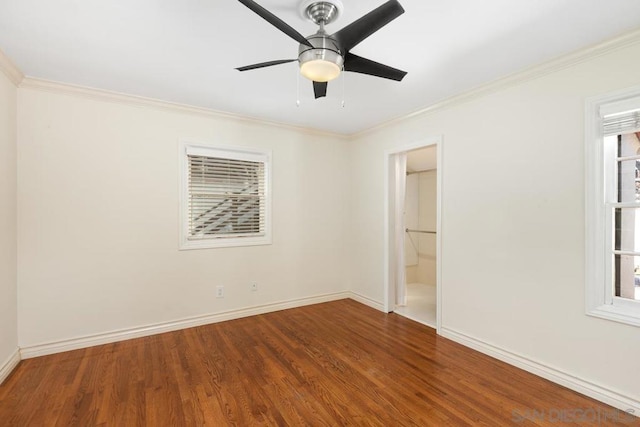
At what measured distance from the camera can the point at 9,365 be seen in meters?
2.43

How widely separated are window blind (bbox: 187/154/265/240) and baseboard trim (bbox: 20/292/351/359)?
963mm

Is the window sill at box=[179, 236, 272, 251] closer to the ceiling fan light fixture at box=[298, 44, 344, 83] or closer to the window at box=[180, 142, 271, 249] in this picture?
the window at box=[180, 142, 271, 249]

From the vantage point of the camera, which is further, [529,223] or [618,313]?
[529,223]

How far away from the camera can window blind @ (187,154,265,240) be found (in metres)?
3.48

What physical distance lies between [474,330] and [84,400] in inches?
130

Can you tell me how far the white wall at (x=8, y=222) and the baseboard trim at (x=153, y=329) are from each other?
205 mm

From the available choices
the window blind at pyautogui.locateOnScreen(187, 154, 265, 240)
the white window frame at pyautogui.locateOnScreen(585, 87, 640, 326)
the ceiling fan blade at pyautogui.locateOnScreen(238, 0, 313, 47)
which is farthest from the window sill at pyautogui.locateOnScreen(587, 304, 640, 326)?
the window blind at pyautogui.locateOnScreen(187, 154, 265, 240)

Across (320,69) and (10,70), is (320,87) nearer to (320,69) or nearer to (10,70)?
(320,69)

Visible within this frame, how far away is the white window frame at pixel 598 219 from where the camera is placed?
2105mm

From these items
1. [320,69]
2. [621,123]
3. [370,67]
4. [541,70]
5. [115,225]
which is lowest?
[115,225]

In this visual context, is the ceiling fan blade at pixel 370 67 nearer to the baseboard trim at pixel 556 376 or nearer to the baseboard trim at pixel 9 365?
the baseboard trim at pixel 556 376

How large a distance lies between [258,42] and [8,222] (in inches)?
101

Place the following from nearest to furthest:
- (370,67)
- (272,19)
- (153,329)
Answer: (272,19)
(370,67)
(153,329)

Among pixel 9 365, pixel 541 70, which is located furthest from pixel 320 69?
pixel 9 365
